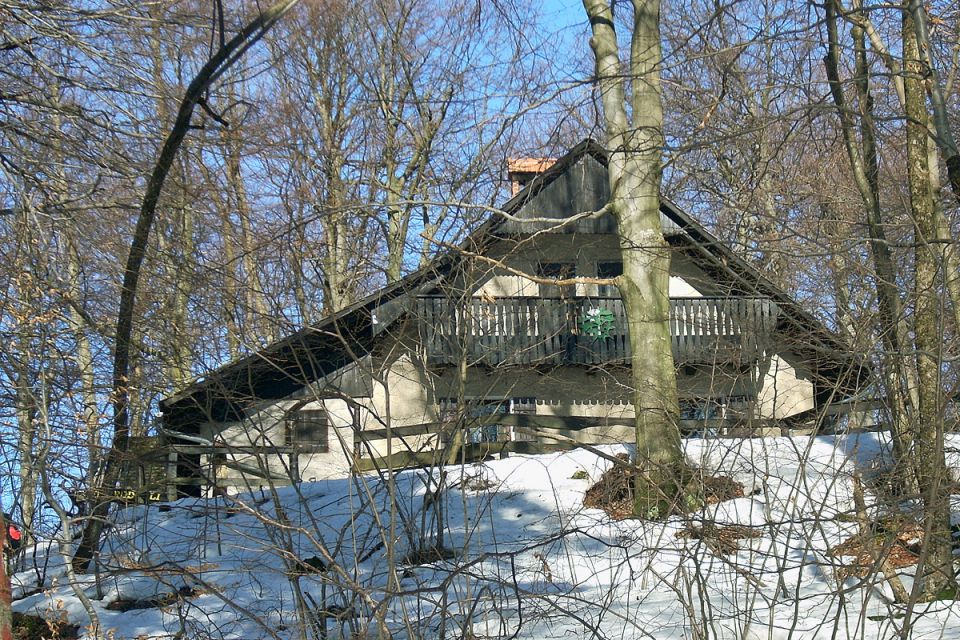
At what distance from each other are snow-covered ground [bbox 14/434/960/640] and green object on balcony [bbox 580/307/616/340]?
7.09 meters

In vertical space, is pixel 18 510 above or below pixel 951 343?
below

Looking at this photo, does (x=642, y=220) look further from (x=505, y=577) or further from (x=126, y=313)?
(x=126, y=313)

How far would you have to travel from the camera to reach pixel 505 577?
7.08 meters

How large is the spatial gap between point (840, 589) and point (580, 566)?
3614 millimetres

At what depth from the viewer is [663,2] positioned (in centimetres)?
1156

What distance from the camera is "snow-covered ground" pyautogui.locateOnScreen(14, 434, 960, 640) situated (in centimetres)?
468

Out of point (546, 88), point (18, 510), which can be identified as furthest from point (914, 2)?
point (18, 510)

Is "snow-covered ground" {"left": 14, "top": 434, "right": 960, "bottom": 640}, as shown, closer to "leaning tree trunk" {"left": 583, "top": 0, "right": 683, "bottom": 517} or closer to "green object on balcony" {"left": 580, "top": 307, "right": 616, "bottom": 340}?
"leaning tree trunk" {"left": 583, "top": 0, "right": 683, "bottom": 517}

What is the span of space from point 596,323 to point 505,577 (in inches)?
432

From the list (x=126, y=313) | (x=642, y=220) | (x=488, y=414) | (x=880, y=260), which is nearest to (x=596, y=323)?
(x=642, y=220)

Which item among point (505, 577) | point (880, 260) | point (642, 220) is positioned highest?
point (642, 220)

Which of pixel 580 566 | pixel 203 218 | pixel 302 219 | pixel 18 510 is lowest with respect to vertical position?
pixel 580 566

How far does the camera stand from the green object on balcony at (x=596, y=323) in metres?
17.7

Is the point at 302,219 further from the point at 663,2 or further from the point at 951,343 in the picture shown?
the point at 663,2
